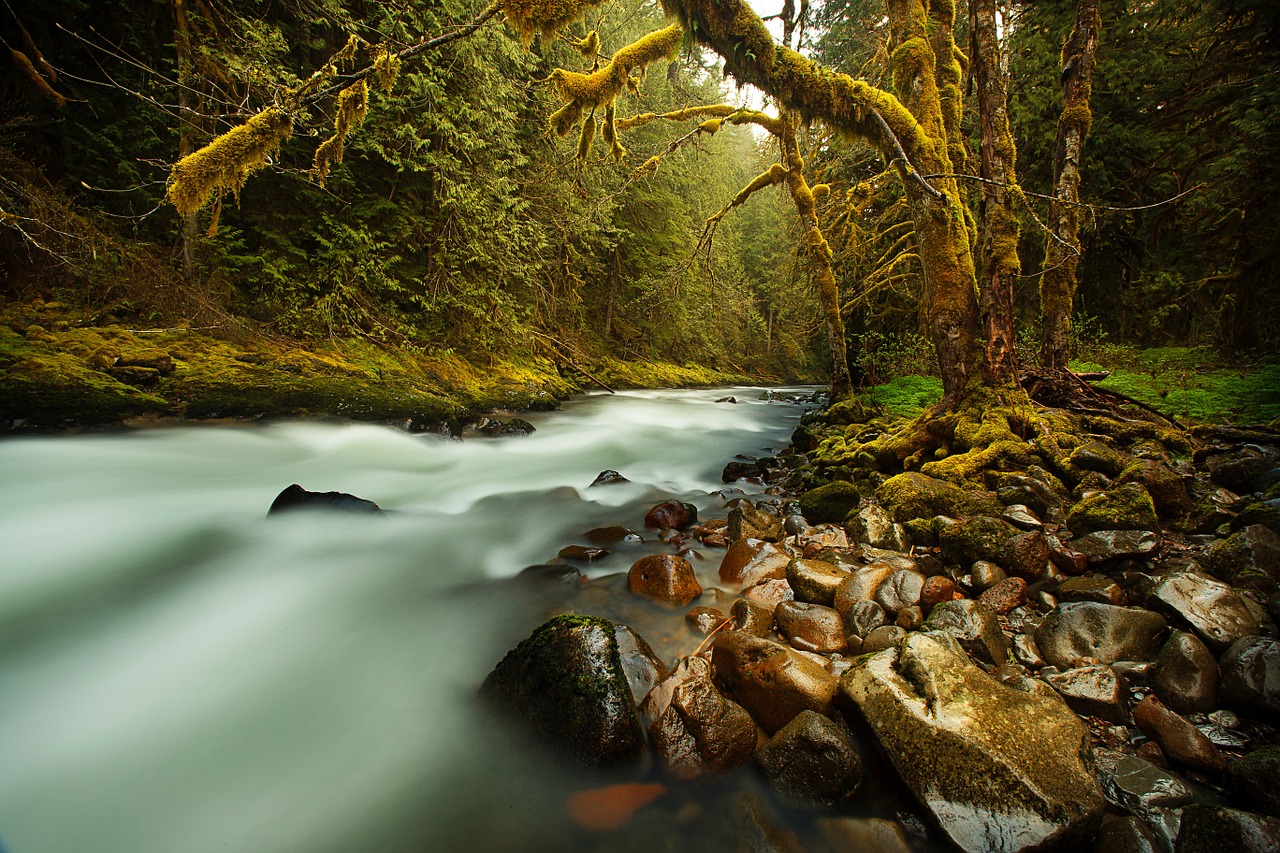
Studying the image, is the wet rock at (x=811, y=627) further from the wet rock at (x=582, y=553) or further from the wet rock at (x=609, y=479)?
the wet rock at (x=609, y=479)

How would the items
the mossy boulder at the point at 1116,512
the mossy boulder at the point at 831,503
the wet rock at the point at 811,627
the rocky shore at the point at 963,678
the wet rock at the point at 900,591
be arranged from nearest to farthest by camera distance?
the rocky shore at the point at 963,678
the wet rock at the point at 811,627
the wet rock at the point at 900,591
the mossy boulder at the point at 1116,512
the mossy boulder at the point at 831,503

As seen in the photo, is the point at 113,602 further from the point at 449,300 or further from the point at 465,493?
the point at 449,300

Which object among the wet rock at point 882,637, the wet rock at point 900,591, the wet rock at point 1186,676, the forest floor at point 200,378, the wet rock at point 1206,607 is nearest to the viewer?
the wet rock at point 1186,676

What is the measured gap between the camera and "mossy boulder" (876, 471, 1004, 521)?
359 cm

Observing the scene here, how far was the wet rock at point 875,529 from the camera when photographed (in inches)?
140

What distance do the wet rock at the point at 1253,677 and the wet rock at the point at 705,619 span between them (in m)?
2.09

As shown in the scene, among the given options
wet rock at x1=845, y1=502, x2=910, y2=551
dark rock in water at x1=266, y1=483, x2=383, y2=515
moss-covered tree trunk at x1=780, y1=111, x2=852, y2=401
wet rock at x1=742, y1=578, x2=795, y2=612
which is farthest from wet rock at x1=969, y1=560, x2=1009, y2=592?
moss-covered tree trunk at x1=780, y1=111, x2=852, y2=401

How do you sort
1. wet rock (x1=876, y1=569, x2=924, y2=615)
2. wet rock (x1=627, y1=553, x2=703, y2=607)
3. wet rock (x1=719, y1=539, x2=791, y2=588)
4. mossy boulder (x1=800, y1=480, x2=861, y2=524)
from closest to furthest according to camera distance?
wet rock (x1=876, y1=569, x2=924, y2=615)
wet rock (x1=627, y1=553, x2=703, y2=607)
wet rock (x1=719, y1=539, x2=791, y2=588)
mossy boulder (x1=800, y1=480, x2=861, y2=524)

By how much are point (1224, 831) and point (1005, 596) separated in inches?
55.3

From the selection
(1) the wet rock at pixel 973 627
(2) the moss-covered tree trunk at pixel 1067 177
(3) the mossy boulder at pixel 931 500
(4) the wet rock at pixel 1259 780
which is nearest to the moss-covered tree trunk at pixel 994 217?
(2) the moss-covered tree trunk at pixel 1067 177

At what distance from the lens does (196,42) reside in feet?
22.1

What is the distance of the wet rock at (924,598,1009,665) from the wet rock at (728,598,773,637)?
2.77ft

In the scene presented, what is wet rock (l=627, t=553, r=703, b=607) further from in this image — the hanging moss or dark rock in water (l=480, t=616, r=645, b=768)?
the hanging moss

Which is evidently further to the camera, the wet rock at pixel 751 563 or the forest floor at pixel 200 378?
the forest floor at pixel 200 378
